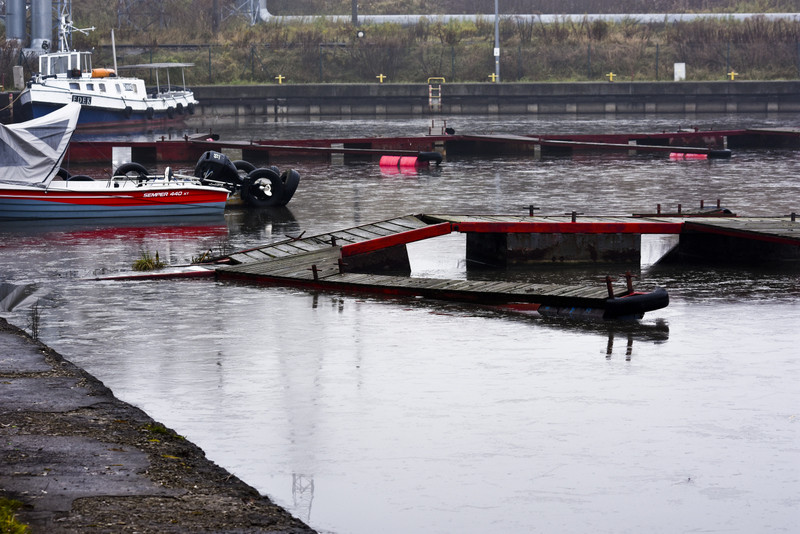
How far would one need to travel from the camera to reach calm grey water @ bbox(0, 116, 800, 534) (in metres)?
7.73

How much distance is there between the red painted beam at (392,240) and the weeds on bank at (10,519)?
9.53m

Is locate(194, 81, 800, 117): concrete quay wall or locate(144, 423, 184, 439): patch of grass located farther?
locate(194, 81, 800, 117): concrete quay wall

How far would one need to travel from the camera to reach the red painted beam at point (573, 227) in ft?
54.6

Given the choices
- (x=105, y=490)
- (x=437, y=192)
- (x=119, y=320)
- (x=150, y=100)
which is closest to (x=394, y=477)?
(x=105, y=490)

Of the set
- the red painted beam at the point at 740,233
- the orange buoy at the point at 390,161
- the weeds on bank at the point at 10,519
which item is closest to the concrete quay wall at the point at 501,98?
the orange buoy at the point at 390,161

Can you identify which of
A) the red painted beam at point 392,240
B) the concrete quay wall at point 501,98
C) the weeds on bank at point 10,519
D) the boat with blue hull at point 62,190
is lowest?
the weeds on bank at point 10,519

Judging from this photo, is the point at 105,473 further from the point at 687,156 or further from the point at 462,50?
the point at 462,50

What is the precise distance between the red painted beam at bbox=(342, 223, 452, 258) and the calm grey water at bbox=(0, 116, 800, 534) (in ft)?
1.91

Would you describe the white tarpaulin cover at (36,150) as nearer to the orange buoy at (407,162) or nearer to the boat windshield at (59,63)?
the orange buoy at (407,162)

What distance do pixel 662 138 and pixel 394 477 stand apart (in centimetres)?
3195

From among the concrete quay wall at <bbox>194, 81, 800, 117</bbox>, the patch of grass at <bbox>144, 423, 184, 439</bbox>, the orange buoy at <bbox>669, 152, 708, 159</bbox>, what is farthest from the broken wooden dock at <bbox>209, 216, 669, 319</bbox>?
the concrete quay wall at <bbox>194, 81, 800, 117</bbox>

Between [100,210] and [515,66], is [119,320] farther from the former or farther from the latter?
[515,66]

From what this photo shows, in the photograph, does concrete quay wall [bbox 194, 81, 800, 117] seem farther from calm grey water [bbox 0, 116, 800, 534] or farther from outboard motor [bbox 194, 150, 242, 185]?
calm grey water [bbox 0, 116, 800, 534]

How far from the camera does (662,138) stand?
126 feet
